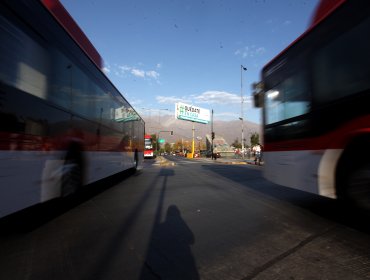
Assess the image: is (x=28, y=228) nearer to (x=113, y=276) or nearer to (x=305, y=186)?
(x=113, y=276)

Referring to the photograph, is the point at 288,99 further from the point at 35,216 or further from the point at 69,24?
the point at 35,216

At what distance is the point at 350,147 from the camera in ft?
15.3

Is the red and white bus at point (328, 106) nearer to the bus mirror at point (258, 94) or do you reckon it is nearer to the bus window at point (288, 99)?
the bus window at point (288, 99)

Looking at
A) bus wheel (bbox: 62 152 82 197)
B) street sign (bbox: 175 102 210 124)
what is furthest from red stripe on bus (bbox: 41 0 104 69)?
street sign (bbox: 175 102 210 124)

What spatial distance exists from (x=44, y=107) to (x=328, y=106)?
4.53 meters

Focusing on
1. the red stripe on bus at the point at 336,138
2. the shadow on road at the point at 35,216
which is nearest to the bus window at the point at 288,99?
the red stripe on bus at the point at 336,138

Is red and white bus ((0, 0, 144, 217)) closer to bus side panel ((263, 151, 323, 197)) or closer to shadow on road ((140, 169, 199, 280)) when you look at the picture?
shadow on road ((140, 169, 199, 280))

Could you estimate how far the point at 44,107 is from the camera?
207 inches

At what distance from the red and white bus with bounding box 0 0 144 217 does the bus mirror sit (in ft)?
13.7

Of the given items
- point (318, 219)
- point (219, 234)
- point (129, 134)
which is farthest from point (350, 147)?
point (129, 134)

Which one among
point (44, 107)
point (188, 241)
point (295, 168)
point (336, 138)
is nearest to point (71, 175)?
point (44, 107)

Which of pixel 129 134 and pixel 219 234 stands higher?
pixel 129 134

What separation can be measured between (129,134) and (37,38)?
935 centimetres

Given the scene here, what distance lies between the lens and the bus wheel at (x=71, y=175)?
6.20 m
